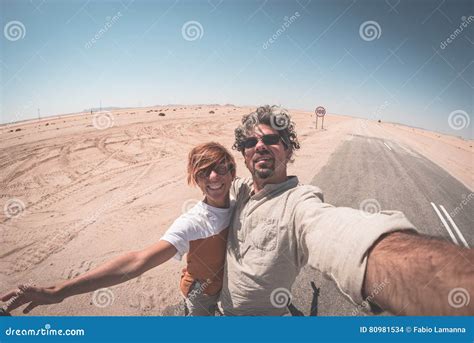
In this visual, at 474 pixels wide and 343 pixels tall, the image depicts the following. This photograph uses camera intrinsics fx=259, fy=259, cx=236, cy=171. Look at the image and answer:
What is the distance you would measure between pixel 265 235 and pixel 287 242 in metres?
0.14

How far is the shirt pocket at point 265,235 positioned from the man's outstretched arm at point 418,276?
55 centimetres

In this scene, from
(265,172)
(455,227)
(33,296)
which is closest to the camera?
(33,296)

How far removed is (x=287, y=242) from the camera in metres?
1.49

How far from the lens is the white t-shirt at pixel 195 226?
5.60 feet

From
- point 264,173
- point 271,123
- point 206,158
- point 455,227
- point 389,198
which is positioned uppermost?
point 271,123

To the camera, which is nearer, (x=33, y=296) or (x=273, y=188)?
(x=33, y=296)

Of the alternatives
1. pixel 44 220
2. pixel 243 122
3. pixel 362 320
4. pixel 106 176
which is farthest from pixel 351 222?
pixel 106 176

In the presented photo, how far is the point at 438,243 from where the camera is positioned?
1.03 meters

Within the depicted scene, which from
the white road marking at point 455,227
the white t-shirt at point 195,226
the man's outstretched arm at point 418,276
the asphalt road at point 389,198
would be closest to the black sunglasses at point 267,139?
the white t-shirt at point 195,226

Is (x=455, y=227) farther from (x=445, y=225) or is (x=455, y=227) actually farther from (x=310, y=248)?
(x=310, y=248)

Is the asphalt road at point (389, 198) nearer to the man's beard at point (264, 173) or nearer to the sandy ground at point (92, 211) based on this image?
the sandy ground at point (92, 211)

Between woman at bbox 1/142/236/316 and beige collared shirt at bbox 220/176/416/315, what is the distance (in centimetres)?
12

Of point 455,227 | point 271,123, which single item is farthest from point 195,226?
point 455,227

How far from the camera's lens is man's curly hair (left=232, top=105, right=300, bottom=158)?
1.99 metres
